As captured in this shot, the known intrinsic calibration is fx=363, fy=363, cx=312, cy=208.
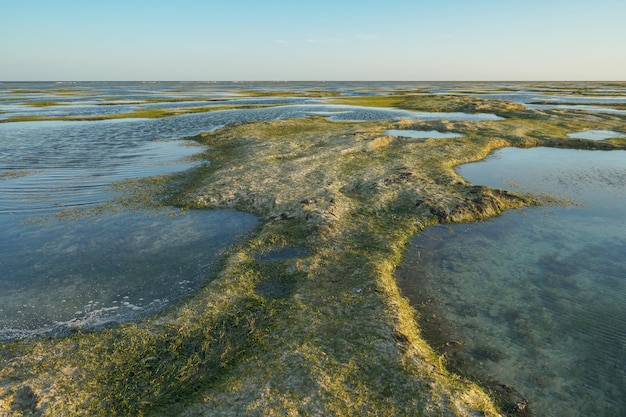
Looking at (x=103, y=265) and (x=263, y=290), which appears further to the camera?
(x=103, y=265)

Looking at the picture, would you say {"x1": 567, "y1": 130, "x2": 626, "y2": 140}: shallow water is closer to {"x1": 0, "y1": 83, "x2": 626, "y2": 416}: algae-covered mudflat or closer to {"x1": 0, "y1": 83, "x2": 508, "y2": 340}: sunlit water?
{"x1": 0, "y1": 83, "x2": 626, "y2": 416}: algae-covered mudflat

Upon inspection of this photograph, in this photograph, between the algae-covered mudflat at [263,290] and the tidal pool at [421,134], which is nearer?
the algae-covered mudflat at [263,290]

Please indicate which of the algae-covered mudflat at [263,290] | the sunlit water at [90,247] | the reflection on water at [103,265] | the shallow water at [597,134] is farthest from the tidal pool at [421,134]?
the reflection on water at [103,265]

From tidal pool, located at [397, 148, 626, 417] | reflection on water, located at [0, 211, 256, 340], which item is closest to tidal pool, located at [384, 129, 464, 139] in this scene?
tidal pool, located at [397, 148, 626, 417]

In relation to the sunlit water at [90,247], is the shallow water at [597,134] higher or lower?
higher

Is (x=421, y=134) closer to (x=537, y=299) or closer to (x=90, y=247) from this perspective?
(x=537, y=299)

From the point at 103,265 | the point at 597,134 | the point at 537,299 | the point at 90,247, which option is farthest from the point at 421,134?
the point at 103,265

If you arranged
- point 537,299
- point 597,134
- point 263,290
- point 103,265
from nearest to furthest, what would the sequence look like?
point 537,299
point 263,290
point 103,265
point 597,134

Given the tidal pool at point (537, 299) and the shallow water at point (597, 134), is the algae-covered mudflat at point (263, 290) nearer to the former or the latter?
the tidal pool at point (537, 299)
